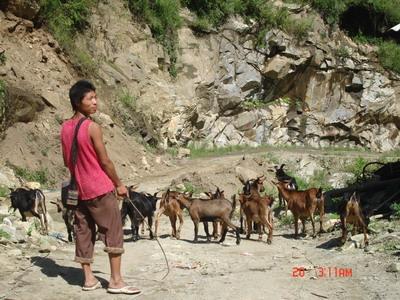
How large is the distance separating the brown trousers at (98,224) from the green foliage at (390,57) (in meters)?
33.4

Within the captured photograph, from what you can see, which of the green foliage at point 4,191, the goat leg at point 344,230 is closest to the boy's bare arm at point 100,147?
the goat leg at point 344,230

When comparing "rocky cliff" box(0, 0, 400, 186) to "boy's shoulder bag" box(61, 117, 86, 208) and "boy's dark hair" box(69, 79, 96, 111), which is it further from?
"boy's dark hair" box(69, 79, 96, 111)

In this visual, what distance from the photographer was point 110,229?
5.81 m

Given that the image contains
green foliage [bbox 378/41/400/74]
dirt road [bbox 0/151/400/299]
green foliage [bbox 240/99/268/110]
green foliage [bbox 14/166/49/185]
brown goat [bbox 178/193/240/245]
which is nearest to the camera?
dirt road [bbox 0/151/400/299]

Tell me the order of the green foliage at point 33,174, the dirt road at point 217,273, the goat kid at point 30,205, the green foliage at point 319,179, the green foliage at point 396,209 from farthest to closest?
1. the green foliage at point 319,179
2. the green foliage at point 33,174
3. the goat kid at point 30,205
4. the green foliage at point 396,209
5. the dirt road at point 217,273

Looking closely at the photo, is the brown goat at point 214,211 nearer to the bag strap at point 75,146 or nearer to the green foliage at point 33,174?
the bag strap at point 75,146

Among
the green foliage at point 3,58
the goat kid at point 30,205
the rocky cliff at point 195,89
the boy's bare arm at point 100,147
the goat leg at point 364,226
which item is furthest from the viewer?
the rocky cliff at point 195,89

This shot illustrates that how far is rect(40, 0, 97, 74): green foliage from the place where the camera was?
22427 millimetres

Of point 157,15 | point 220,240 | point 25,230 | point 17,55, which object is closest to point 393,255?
point 220,240

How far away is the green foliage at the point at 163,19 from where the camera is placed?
28.5m

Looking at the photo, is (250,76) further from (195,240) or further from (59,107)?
(195,240)

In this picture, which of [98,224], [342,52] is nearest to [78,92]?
[98,224]

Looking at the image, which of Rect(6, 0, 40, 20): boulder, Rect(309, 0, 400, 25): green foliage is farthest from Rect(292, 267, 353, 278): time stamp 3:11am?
Rect(309, 0, 400, 25): green foliage

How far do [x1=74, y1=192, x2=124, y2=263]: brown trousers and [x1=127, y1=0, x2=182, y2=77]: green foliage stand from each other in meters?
23.7
